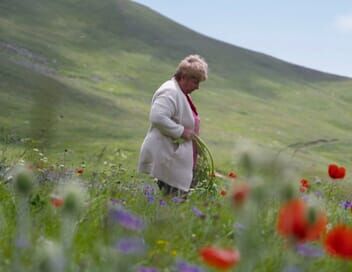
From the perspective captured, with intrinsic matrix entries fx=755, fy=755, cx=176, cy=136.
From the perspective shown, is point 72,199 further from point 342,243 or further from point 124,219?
point 342,243

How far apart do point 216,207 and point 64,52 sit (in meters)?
70.5

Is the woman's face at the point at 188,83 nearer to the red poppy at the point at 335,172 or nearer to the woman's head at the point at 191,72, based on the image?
the woman's head at the point at 191,72

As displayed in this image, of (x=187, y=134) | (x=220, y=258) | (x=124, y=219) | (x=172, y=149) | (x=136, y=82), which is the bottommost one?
(x=136, y=82)

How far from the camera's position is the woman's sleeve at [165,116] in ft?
28.4

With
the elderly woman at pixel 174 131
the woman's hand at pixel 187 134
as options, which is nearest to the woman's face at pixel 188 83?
the elderly woman at pixel 174 131

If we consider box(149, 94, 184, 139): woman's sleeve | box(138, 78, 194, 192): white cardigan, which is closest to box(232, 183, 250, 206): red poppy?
box(149, 94, 184, 139): woman's sleeve

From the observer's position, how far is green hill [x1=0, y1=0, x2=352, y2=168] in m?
43.8

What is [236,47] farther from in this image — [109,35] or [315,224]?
[315,224]

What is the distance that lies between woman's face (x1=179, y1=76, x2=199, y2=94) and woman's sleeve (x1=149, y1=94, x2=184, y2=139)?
255 mm

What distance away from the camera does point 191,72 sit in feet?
28.6

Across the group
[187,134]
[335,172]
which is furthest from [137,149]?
[335,172]

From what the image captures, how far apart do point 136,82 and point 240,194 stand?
7189 cm

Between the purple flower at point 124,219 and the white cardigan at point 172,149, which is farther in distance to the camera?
the white cardigan at point 172,149

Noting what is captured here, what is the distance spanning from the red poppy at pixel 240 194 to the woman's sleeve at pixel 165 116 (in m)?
6.57
